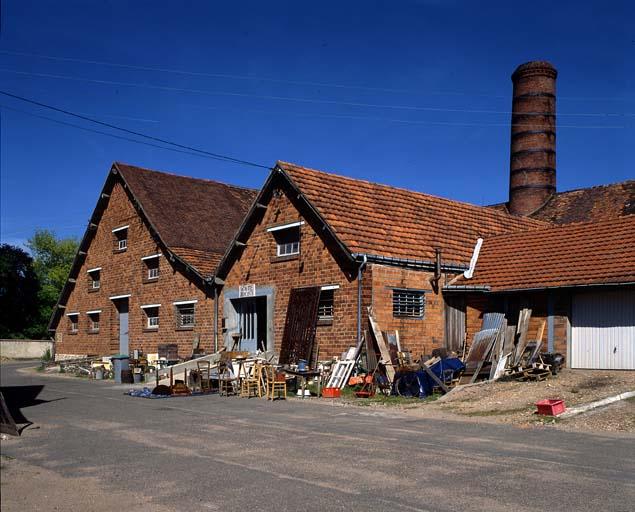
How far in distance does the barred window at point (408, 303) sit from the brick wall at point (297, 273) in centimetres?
123

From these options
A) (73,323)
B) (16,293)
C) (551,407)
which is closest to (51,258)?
(16,293)

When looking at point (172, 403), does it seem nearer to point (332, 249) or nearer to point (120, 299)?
point (332, 249)

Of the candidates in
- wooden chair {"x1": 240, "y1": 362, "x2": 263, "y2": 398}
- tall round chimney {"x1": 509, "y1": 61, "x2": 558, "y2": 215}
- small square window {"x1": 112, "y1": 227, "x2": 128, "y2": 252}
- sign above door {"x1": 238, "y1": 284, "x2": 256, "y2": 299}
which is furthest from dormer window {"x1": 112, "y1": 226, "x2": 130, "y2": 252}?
tall round chimney {"x1": 509, "y1": 61, "x2": 558, "y2": 215}

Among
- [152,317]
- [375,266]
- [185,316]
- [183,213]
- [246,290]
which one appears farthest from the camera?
[183,213]

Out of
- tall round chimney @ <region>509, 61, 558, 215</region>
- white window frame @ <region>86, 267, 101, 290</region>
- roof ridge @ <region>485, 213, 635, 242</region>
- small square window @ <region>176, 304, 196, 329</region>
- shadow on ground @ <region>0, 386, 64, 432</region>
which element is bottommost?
shadow on ground @ <region>0, 386, 64, 432</region>

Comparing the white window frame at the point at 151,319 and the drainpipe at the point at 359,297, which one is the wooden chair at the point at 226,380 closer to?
the drainpipe at the point at 359,297

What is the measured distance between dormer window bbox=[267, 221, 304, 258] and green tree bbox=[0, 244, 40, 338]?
43372 mm

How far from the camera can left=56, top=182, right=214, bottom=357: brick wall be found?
27.5 m

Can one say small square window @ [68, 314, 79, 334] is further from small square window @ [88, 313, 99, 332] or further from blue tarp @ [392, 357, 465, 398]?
blue tarp @ [392, 357, 465, 398]

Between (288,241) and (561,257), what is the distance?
335 inches

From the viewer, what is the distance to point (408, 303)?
2147 cm

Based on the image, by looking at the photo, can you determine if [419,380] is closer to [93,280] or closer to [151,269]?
[151,269]

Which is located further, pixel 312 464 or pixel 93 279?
pixel 93 279

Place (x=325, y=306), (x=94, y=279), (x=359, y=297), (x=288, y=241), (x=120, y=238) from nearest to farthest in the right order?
(x=359, y=297) → (x=325, y=306) → (x=288, y=241) → (x=120, y=238) → (x=94, y=279)
